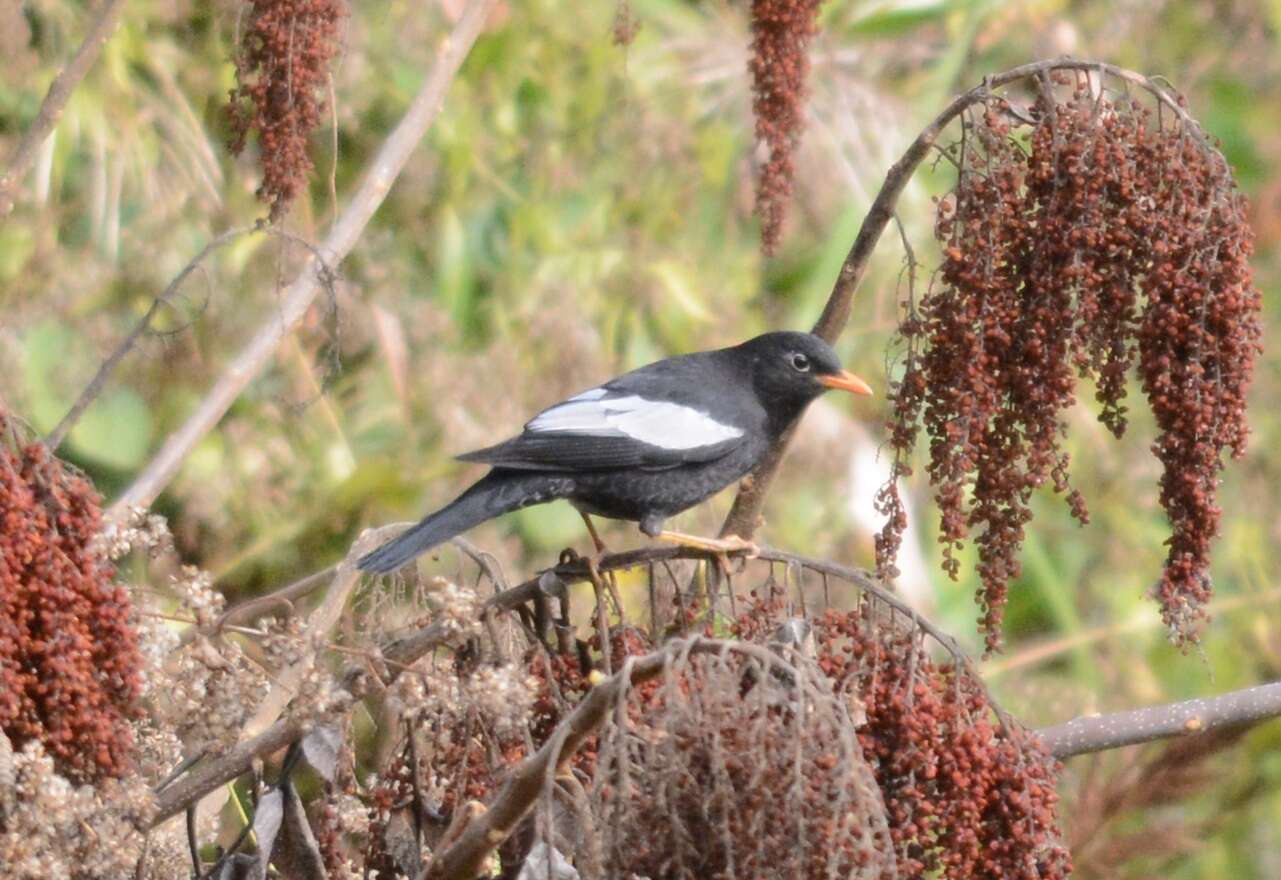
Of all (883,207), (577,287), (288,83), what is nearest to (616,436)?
(883,207)

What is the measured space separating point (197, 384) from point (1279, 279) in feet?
17.1

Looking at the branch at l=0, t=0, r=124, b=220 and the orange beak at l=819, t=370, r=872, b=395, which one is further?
the orange beak at l=819, t=370, r=872, b=395

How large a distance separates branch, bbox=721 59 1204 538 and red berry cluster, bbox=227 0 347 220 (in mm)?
1022

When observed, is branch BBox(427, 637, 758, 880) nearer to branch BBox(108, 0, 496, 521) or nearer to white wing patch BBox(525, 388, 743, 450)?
branch BBox(108, 0, 496, 521)

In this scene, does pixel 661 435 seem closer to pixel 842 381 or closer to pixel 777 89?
pixel 842 381

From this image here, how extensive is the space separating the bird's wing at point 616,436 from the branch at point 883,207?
0.53 meters

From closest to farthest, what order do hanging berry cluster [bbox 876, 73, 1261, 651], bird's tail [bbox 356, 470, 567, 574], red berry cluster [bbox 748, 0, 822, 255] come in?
hanging berry cluster [bbox 876, 73, 1261, 651] → bird's tail [bbox 356, 470, 567, 574] → red berry cluster [bbox 748, 0, 822, 255]

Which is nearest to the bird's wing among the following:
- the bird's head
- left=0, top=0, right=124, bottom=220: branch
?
the bird's head

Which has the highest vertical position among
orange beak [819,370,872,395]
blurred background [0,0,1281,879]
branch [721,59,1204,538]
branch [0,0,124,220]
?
blurred background [0,0,1281,879]

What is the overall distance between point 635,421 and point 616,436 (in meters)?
0.10

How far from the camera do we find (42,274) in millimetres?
5742

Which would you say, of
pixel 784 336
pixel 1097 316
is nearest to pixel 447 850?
pixel 1097 316

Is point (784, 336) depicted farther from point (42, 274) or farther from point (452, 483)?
point (42, 274)

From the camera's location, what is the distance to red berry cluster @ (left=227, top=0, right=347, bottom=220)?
3.38m
